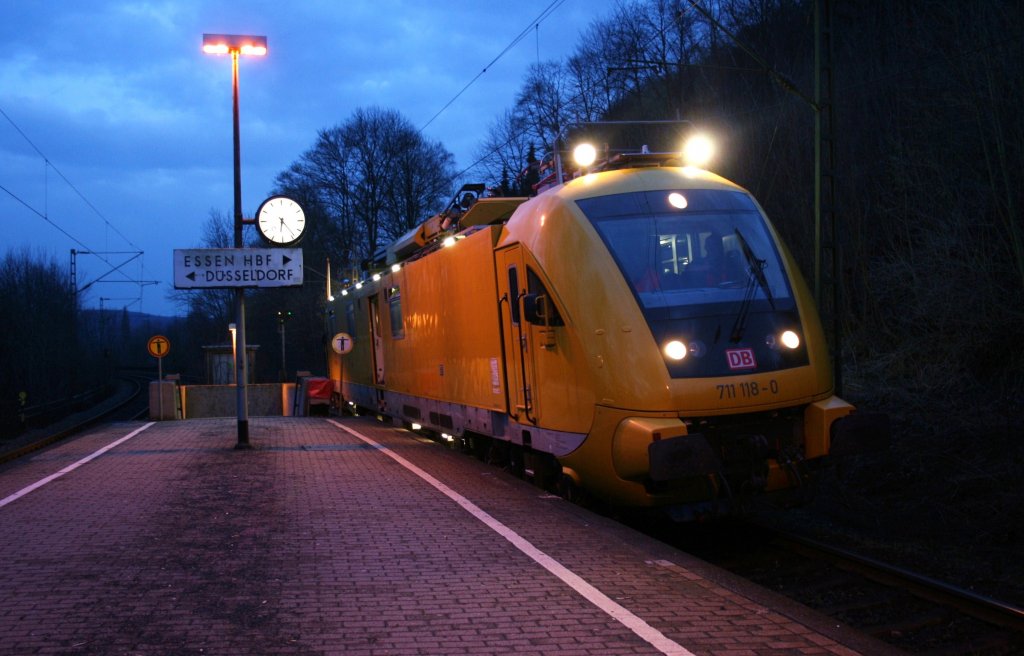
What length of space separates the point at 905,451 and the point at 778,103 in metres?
14.1

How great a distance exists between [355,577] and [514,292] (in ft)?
14.4

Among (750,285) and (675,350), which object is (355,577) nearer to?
(675,350)

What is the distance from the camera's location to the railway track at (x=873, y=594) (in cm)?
650

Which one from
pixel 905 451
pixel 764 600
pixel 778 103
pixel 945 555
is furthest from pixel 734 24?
pixel 764 600

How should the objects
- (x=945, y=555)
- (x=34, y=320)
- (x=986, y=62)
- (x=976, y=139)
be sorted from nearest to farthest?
(x=945, y=555) → (x=986, y=62) → (x=976, y=139) → (x=34, y=320)

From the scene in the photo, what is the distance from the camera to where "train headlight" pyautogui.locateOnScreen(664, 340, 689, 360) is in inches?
331

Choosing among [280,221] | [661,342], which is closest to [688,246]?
[661,342]

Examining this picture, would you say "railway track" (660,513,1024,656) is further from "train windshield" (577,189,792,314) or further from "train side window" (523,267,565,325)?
"train side window" (523,267,565,325)

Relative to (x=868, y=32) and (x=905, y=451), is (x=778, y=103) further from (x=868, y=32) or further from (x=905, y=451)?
(x=905, y=451)

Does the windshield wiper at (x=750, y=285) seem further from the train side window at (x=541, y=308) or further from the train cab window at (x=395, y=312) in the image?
the train cab window at (x=395, y=312)

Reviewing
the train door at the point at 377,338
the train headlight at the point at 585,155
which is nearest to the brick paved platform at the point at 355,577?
the train headlight at the point at 585,155

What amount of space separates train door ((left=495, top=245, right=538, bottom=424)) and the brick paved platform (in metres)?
0.94

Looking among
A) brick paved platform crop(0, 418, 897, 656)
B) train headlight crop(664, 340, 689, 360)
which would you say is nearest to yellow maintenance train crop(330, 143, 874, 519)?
train headlight crop(664, 340, 689, 360)

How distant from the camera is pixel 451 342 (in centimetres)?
1343
